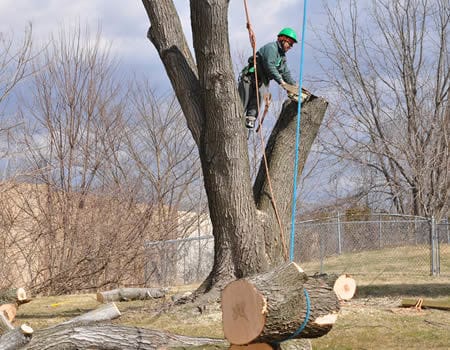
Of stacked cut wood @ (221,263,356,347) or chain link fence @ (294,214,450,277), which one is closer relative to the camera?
stacked cut wood @ (221,263,356,347)

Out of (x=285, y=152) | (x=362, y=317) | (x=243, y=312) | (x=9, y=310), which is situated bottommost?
(x=362, y=317)

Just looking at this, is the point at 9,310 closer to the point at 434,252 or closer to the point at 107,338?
the point at 107,338

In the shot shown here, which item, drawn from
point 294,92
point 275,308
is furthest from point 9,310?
point 275,308

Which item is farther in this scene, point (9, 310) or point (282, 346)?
point (9, 310)

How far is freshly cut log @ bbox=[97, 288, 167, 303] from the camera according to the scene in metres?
11.2

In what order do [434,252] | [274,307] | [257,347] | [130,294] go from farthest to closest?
[434,252]
[130,294]
[257,347]
[274,307]

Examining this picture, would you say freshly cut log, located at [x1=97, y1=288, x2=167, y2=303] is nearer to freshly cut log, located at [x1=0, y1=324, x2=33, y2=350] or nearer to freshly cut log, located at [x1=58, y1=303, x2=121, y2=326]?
freshly cut log, located at [x1=58, y1=303, x2=121, y2=326]

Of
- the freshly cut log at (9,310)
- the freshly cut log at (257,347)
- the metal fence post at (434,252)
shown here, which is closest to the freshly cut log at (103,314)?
the freshly cut log at (9,310)

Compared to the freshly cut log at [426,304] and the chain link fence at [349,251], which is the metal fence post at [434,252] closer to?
the chain link fence at [349,251]

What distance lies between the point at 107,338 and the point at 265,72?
4260 mm

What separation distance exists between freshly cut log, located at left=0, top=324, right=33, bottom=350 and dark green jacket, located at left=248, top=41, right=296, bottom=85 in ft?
14.7

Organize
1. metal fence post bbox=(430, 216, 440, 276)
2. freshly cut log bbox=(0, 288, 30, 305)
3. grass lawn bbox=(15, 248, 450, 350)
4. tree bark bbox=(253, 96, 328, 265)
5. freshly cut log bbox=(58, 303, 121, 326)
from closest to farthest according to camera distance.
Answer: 1. grass lawn bbox=(15, 248, 450, 350)
2. freshly cut log bbox=(58, 303, 121, 326)
3. tree bark bbox=(253, 96, 328, 265)
4. freshly cut log bbox=(0, 288, 30, 305)
5. metal fence post bbox=(430, 216, 440, 276)

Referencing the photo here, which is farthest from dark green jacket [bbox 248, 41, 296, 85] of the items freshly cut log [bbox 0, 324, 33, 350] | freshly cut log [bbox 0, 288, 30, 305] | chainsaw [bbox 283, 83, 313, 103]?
freshly cut log [bbox 0, 324, 33, 350]

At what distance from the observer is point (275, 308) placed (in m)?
4.57
